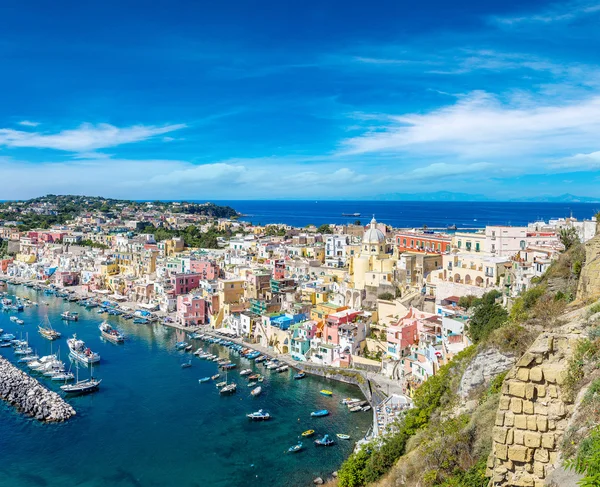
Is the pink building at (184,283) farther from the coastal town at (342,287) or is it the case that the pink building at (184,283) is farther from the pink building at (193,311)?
the pink building at (193,311)

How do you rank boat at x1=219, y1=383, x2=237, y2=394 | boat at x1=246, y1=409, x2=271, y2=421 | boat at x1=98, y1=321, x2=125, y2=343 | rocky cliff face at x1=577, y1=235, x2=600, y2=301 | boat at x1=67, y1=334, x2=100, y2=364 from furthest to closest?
boat at x1=98, y1=321, x2=125, y2=343
boat at x1=67, y1=334, x2=100, y2=364
boat at x1=219, y1=383, x2=237, y2=394
boat at x1=246, y1=409, x2=271, y2=421
rocky cliff face at x1=577, y1=235, x2=600, y2=301

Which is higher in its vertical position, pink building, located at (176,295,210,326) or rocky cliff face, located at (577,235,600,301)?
rocky cliff face, located at (577,235,600,301)

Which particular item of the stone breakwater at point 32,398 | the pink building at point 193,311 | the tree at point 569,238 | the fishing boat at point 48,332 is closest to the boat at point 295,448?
the stone breakwater at point 32,398

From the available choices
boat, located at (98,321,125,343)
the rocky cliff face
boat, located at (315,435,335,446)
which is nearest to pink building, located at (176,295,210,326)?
boat, located at (98,321,125,343)

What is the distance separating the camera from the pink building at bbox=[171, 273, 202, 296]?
125 ft

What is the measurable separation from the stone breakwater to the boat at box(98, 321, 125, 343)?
23.8 ft

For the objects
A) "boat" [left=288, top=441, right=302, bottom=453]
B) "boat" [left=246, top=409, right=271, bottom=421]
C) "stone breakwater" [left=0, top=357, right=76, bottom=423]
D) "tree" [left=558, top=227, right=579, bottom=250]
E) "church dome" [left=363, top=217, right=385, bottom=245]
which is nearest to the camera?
"boat" [left=288, top=441, right=302, bottom=453]

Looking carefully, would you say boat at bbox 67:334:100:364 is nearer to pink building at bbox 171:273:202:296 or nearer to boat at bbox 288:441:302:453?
pink building at bbox 171:273:202:296

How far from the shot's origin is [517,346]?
34.6ft

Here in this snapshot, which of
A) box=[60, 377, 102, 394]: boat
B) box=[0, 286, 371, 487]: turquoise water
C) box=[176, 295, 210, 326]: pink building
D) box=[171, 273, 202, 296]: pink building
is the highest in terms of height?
box=[171, 273, 202, 296]: pink building

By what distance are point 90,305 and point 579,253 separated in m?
35.6

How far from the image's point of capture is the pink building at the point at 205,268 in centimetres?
4094

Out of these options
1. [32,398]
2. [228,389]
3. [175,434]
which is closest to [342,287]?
[228,389]

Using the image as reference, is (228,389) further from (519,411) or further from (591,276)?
(519,411)
